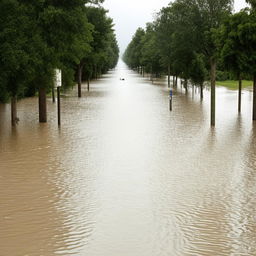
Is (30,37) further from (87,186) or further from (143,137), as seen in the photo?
(87,186)

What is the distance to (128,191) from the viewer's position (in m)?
→ 12.4

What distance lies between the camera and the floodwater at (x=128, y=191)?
29.2 ft

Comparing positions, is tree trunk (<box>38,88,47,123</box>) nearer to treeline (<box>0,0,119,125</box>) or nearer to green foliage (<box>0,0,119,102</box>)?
treeline (<box>0,0,119,125</box>)

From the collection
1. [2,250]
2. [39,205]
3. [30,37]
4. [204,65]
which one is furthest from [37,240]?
[204,65]

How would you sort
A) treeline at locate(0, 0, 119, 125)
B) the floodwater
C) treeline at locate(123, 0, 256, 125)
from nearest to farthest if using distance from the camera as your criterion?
1. the floodwater
2. treeline at locate(0, 0, 119, 125)
3. treeline at locate(123, 0, 256, 125)

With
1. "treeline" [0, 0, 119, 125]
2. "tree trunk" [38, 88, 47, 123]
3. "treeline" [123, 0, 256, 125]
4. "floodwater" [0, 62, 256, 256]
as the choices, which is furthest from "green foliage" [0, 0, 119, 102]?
"treeline" [123, 0, 256, 125]

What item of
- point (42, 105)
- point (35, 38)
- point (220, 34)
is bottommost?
point (42, 105)

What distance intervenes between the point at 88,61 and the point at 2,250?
4464cm

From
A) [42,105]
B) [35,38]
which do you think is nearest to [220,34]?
[35,38]

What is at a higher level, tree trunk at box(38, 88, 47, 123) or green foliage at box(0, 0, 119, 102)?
green foliage at box(0, 0, 119, 102)

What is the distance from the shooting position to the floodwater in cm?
891

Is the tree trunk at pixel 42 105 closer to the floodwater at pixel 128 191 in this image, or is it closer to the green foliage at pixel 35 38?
the green foliage at pixel 35 38

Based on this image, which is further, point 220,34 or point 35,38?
point 220,34

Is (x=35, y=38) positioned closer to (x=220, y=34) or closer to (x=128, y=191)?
(x=220, y=34)
